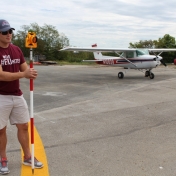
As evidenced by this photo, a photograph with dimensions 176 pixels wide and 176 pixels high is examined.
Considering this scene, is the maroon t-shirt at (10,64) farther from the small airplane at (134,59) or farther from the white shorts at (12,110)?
the small airplane at (134,59)

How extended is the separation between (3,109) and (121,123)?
10.8 ft

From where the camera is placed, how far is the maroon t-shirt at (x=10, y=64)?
3502 millimetres

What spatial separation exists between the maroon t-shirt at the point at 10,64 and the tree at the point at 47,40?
5308 centimetres

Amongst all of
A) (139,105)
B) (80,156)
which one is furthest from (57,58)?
(80,156)

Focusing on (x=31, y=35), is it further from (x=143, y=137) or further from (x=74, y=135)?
(x=143, y=137)

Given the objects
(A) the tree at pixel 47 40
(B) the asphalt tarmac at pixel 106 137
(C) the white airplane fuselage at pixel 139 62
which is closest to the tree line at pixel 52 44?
(A) the tree at pixel 47 40

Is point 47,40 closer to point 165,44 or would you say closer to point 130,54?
point 165,44

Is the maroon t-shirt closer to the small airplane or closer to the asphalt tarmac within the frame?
the asphalt tarmac

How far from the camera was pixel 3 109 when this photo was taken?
11.9 ft

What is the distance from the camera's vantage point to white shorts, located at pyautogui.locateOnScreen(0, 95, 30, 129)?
363cm

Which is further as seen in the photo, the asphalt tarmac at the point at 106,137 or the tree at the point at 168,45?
the tree at the point at 168,45

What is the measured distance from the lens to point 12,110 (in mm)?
3742

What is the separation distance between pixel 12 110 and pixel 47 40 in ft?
190

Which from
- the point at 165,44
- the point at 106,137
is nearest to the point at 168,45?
the point at 165,44
